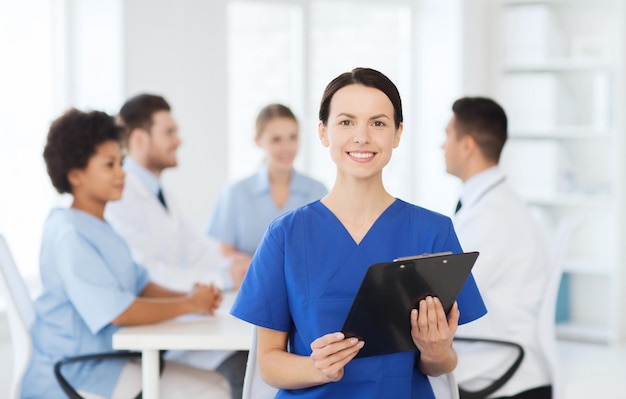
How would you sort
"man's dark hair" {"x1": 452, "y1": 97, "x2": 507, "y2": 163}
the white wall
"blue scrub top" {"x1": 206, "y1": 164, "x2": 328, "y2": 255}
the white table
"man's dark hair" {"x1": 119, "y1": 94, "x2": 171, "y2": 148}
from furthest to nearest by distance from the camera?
the white wall
"blue scrub top" {"x1": 206, "y1": 164, "x2": 328, "y2": 255}
"man's dark hair" {"x1": 119, "y1": 94, "x2": 171, "y2": 148}
"man's dark hair" {"x1": 452, "y1": 97, "x2": 507, "y2": 163}
the white table

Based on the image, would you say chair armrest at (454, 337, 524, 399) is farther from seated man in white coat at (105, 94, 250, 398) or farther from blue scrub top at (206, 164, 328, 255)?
blue scrub top at (206, 164, 328, 255)

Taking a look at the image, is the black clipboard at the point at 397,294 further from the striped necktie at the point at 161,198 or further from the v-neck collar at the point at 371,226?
the striped necktie at the point at 161,198

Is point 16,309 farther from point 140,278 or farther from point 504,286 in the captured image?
point 504,286

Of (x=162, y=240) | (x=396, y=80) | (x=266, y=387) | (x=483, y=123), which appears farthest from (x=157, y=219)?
(x=396, y=80)

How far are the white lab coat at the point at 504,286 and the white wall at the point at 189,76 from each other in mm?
2206

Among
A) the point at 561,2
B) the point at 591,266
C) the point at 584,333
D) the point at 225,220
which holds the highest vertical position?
the point at 561,2

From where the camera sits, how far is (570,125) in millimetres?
5875

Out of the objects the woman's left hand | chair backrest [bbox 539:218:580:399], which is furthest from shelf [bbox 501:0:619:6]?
the woman's left hand

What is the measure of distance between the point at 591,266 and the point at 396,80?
5.76 feet

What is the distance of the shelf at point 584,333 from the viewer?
5.61 meters

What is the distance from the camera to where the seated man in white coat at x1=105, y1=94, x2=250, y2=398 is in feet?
10.6

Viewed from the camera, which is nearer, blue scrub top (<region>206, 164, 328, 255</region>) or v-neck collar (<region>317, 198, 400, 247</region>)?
v-neck collar (<region>317, 198, 400, 247</region>)

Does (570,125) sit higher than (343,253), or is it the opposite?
(570,125)

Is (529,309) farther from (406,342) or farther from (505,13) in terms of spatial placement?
(505,13)
